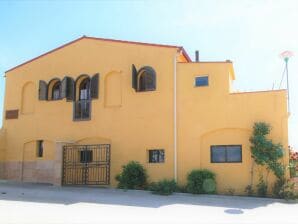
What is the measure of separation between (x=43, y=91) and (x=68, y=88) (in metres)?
1.75

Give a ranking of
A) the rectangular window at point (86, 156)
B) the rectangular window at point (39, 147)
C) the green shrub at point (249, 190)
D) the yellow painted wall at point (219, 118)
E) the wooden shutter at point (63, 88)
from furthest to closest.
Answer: the rectangular window at point (39, 147) < the wooden shutter at point (63, 88) < the rectangular window at point (86, 156) < the yellow painted wall at point (219, 118) < the green shrub at point (249, 190)

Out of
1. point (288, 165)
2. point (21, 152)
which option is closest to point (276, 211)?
point (288, 165)

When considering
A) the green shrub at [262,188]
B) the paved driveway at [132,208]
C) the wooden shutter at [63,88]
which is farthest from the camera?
the wooden shutter at [63,88]

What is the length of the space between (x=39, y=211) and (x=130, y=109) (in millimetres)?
8253

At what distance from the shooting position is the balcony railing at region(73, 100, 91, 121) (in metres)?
20.5

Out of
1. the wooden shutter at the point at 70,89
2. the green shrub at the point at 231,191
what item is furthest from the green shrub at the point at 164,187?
the wooden shutter at the point at 70,89

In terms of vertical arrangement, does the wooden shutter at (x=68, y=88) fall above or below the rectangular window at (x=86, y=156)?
above

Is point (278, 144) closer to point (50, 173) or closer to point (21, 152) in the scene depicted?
point (50, 173)

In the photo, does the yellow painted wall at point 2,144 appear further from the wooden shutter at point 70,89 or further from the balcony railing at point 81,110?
the balcony railing at point 81,110

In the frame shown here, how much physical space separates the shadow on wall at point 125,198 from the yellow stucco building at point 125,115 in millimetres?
1547

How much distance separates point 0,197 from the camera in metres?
15.5

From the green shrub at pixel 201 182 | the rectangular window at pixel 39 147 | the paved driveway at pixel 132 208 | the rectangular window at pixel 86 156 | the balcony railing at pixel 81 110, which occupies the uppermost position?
the balcony railing at pixel 81 110

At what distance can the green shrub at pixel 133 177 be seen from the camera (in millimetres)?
17734

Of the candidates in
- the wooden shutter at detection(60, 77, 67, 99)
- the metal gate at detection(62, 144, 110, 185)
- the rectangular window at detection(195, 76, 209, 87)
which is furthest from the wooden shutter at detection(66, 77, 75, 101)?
the rectangular window at detection(195, 76, 209, 87)
